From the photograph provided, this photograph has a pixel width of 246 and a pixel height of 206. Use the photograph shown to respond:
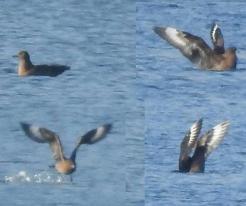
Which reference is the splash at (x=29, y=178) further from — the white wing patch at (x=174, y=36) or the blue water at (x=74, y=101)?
the white wing patch at (x=174, y=36)

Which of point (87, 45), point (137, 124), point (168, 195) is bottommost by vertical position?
point (168, 195)

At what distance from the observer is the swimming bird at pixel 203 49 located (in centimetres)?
357

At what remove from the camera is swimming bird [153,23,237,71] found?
3570 mm

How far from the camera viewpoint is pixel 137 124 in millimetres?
3518

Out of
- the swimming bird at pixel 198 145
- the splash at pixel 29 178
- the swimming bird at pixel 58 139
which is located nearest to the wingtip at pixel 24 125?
the swimming bird at pixel 58 139

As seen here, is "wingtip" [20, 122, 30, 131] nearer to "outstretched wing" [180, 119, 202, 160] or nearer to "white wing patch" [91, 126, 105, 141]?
"white wing patch" [91, 126, 105, 141]

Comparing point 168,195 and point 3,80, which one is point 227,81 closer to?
point 168,195

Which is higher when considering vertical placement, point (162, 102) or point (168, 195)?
point (162, 102)

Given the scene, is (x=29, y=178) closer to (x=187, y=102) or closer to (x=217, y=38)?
(x=187, y=102)

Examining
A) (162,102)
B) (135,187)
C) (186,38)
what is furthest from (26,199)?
(186,38)

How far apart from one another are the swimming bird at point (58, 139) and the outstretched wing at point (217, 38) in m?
0.53

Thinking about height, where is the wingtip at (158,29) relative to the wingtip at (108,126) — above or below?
above

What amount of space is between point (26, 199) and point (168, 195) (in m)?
0.56

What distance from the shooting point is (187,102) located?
3551mm
